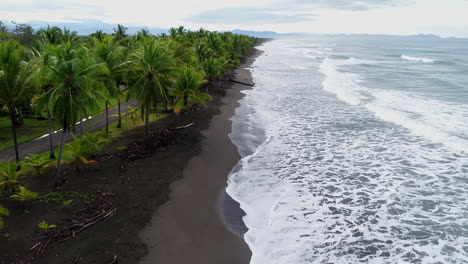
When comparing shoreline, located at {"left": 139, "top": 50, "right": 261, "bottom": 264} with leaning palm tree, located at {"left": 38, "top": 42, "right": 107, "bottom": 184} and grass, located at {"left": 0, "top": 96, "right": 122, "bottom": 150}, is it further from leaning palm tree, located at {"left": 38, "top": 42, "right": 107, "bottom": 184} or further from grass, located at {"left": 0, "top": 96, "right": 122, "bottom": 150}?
grass, located at {"left": 0, "top": 96, "right": 122, "bottom": 150}

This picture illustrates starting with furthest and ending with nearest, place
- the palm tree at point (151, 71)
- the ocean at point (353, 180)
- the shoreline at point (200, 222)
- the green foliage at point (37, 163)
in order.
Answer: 1. the palm tree at point (151, 71)
2. the green foliage at point (37, 163)
3. the ocean at point (353, 180)
4. the shoreline at point (200, 222)

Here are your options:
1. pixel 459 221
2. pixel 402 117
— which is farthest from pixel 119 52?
pixel 402 117

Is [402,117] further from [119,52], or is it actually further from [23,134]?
[23,134]

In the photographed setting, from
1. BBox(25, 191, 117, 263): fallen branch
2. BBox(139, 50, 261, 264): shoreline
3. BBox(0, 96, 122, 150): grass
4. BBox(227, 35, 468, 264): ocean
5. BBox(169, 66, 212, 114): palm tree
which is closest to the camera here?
BBox(25, 191, 117, 263): fallen branch

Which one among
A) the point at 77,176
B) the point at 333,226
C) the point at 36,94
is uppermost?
the point at 36,94

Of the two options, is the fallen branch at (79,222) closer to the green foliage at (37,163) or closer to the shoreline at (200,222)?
the shoreline at (200,222)

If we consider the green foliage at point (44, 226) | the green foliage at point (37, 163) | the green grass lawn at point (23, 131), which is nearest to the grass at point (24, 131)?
the green grass lawn at point (23, 131)

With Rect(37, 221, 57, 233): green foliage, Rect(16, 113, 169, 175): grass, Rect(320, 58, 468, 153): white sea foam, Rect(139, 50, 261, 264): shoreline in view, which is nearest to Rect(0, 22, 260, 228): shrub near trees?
Rect(16, 113, 169, 175): grass
